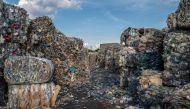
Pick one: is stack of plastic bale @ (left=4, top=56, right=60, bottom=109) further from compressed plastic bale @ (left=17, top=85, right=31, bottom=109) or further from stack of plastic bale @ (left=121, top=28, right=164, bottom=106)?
stack of plastic bale @ (left=121, top=28, right=164, bottom=106)

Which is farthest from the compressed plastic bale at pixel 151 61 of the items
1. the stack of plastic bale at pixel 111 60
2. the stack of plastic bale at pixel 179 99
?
the stack of plastic bale at pixel 111 60

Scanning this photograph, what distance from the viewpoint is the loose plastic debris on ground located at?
406 inches

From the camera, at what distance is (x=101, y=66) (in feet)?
89.5

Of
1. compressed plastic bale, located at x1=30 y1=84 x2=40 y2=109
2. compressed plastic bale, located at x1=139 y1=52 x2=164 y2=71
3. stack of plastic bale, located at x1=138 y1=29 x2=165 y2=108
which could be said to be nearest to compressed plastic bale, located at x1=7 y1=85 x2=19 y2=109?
compressed plastic bale, located at x1=30 y1=84 x2=40 y2=109

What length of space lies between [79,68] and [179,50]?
5726mm

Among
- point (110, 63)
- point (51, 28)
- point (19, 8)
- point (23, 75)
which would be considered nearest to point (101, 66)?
point (110, 63)

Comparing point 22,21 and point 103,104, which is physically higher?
point 22,21

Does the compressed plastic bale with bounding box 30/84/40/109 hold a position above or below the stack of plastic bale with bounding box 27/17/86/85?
below

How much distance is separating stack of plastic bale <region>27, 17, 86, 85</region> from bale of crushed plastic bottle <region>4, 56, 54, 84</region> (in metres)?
3.41

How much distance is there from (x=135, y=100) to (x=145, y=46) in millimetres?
2861

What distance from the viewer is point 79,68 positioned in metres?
15.2

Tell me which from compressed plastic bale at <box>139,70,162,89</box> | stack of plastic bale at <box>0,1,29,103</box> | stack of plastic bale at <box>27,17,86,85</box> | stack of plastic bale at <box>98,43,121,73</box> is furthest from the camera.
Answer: stack of plastic bale at <box>98,43,121,73</box>

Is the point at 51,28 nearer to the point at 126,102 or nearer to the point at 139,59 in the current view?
the point at 139,59

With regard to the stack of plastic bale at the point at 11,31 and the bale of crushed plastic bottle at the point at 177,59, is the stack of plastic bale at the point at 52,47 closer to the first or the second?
the stack of plastic bale at the point at 11,31
